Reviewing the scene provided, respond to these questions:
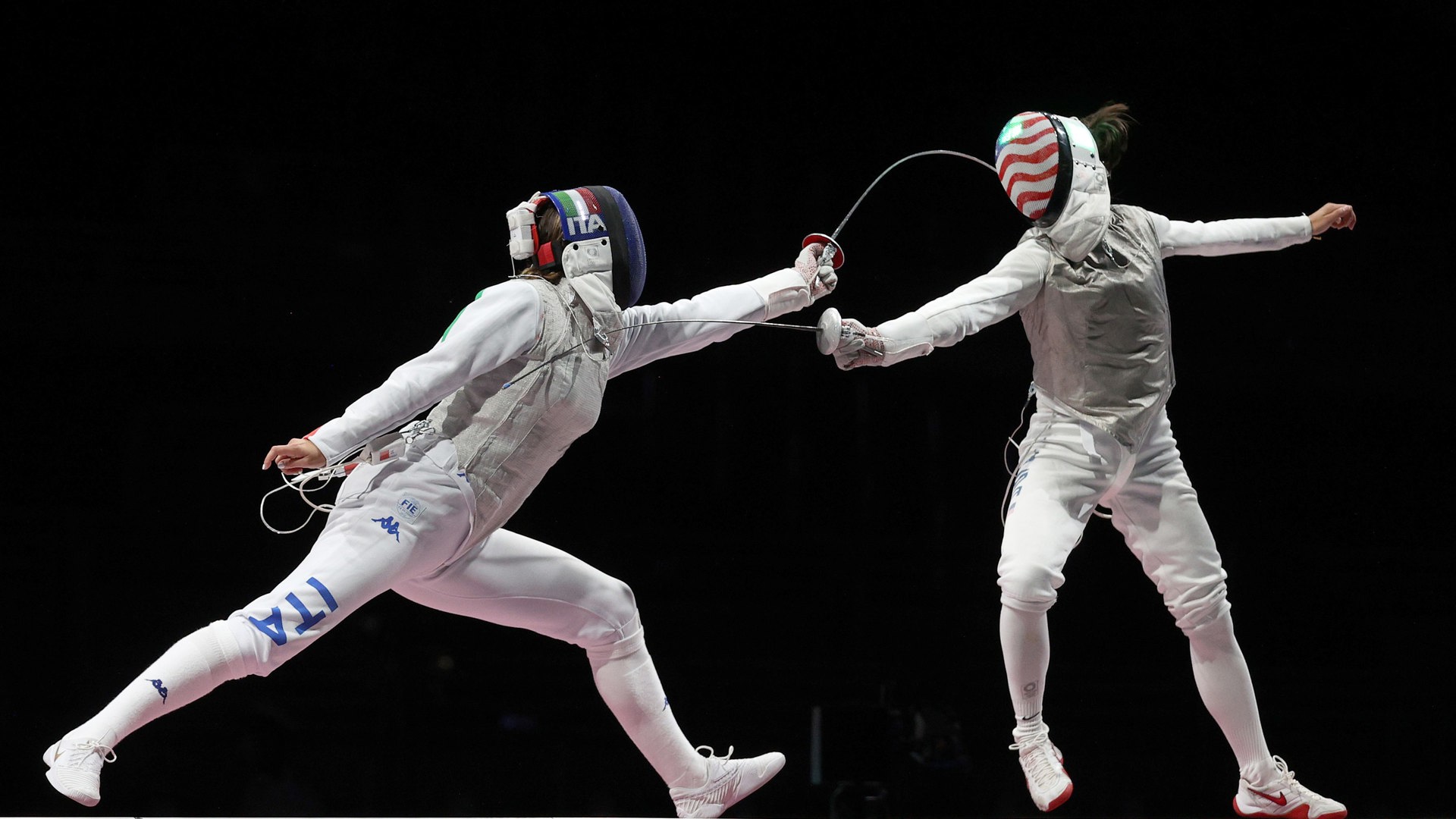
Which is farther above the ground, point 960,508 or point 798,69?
point 798,69

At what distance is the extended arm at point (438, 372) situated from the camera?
2109 millimetres

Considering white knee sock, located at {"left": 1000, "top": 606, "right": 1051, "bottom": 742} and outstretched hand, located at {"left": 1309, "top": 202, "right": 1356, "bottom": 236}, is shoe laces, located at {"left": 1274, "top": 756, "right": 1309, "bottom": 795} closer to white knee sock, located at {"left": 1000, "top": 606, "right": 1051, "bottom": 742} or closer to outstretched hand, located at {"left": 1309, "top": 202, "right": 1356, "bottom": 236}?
white knee sock, located at {"left": 1000, "top": 606, "right": 1051, "bottom": 742}

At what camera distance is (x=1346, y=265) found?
390cm

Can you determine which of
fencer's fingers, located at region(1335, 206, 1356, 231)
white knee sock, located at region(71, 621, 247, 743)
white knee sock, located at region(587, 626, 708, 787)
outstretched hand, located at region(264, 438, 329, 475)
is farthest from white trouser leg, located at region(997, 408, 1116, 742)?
white knee sock, located at region(71, 621, 247, 743)

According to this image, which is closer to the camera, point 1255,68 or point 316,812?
point 316,812

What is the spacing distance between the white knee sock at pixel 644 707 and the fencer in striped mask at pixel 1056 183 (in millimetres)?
1144

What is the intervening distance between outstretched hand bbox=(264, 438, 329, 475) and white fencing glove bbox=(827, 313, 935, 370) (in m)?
0.91

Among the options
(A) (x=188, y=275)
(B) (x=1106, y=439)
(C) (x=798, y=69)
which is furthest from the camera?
(C) (x=798, y=69)

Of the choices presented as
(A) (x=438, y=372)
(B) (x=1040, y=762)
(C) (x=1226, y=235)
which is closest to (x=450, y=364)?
(A) (x=438, y=372)

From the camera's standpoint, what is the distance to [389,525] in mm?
2285

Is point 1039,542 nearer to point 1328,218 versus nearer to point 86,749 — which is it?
point 1328,218

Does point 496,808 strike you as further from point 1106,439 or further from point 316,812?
point 1106,439

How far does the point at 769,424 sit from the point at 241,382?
4.66ft

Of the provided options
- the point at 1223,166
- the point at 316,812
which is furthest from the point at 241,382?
the point at 1223,166
